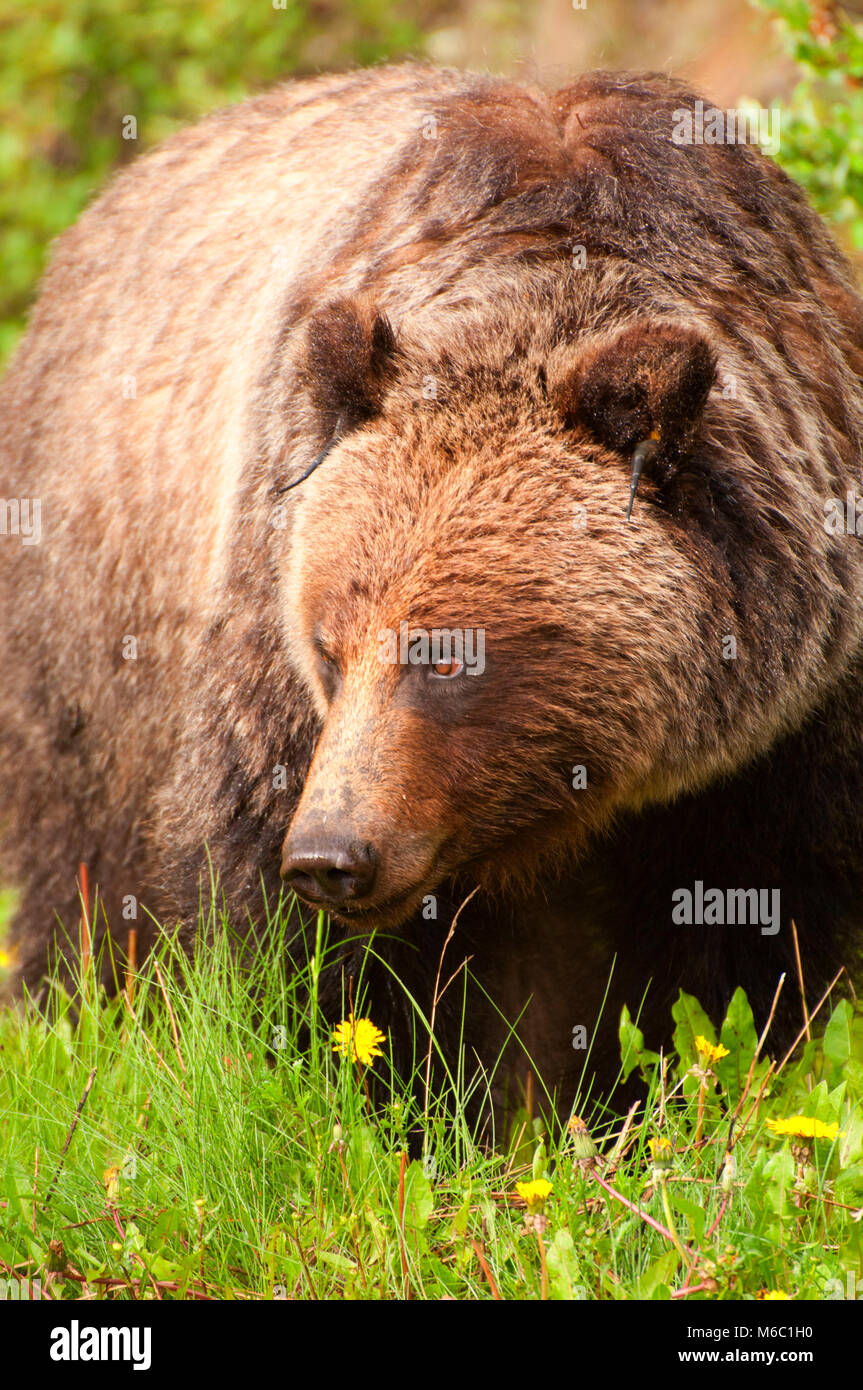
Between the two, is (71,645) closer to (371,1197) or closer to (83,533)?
(83,533)

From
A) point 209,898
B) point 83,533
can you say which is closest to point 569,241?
point 209,898

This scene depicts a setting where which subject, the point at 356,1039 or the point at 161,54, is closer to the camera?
the point at 356,1039

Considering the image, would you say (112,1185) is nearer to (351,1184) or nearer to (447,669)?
(351,1184)

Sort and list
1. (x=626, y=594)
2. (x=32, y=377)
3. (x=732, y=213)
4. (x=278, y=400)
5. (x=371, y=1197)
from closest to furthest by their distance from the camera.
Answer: (x=371, y=1197) → (x=626, y=594) → (x=732, y=213) → (x=278, y=400) → (x=32, y=377)

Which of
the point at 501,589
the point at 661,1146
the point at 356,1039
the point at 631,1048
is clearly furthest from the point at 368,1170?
the point at 501,589

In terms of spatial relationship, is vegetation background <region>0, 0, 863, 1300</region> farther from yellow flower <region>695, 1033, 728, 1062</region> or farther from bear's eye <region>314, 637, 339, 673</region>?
bear's eye <region>314, 637, 339, 673</region>

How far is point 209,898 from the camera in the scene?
465 cm

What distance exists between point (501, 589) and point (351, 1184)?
1372 millimetres

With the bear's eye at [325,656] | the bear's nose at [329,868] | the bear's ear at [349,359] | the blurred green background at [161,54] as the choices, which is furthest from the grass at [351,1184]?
the blurred green background at [161,54]

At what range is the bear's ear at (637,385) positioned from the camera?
12.1 ft

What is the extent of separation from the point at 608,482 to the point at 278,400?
1.06 m

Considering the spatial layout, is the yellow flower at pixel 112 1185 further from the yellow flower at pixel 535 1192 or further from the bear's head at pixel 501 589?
the yellow flower at pixel 535 1192

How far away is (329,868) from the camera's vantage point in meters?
3.51

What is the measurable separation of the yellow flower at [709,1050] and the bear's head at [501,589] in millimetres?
630
